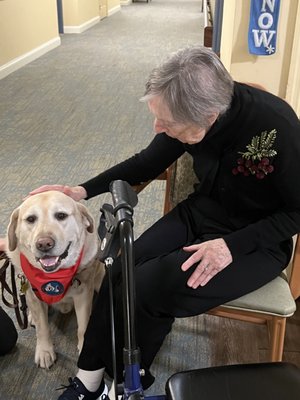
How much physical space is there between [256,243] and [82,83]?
417 cm

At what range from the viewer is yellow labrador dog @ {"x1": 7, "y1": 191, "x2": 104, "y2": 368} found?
139 centimetres

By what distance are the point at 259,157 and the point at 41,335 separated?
3.18ft

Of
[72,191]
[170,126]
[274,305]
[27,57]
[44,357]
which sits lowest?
[27,57]

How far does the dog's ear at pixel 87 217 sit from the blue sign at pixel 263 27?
1.06m

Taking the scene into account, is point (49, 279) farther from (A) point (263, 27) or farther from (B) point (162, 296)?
(A) point (263, 27)

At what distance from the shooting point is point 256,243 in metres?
1.33

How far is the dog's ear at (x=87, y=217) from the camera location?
58.8 inches

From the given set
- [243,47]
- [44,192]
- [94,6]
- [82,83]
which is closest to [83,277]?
[44,192]

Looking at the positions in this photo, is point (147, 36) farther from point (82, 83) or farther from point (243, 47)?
point (243, 47)

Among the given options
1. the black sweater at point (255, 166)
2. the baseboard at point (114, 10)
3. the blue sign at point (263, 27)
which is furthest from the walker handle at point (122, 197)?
the baseboard at point (114, 10)

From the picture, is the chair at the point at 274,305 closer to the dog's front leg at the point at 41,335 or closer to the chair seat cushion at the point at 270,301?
the chair seat cushion at the point at 270,301

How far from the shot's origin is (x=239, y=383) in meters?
1.03

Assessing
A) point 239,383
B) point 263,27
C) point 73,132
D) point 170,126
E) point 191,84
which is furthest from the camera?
point 73,132

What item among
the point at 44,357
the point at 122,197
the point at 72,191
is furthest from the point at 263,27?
the point at 44,357
